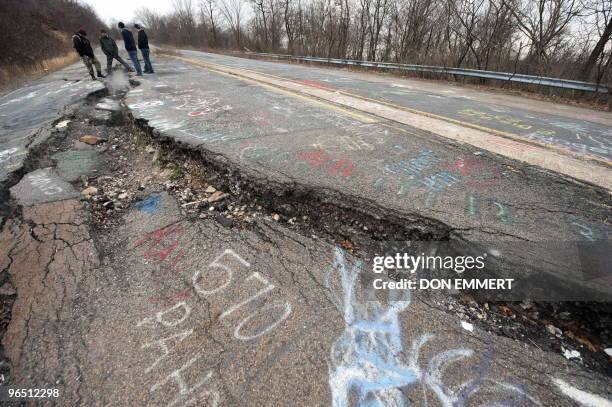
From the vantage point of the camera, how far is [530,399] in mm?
1360

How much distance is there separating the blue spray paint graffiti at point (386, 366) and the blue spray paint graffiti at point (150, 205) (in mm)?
2039

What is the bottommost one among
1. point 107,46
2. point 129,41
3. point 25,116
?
point 25,116

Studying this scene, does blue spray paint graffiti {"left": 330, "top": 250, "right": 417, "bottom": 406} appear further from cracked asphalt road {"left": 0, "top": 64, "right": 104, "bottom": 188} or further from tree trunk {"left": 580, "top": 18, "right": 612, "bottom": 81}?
tree trunk {"left": 580, "top": 18, "right": 612, "bottom": 81}

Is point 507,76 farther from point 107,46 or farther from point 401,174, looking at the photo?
point 107,46

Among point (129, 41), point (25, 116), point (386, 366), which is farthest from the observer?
point (129, 41)

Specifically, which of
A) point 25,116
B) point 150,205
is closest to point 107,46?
point 25,116

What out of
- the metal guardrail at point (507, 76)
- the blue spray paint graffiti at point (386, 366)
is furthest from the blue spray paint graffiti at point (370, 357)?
the metal guardrail at point (507, 76)

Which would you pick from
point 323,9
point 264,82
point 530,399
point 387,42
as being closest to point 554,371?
point 530,399

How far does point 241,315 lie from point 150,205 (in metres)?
1.80

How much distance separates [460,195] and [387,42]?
2045 centimetres

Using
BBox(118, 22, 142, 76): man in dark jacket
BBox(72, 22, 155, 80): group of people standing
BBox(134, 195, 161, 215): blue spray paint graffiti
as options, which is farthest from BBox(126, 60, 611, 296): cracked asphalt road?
BBox(72, 22, 155, 80): group of people standing

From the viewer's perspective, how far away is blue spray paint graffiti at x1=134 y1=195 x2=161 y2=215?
9.45ft

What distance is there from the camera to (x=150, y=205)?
2967mm

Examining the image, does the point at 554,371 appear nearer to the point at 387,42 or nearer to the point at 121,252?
the point at 121,252
